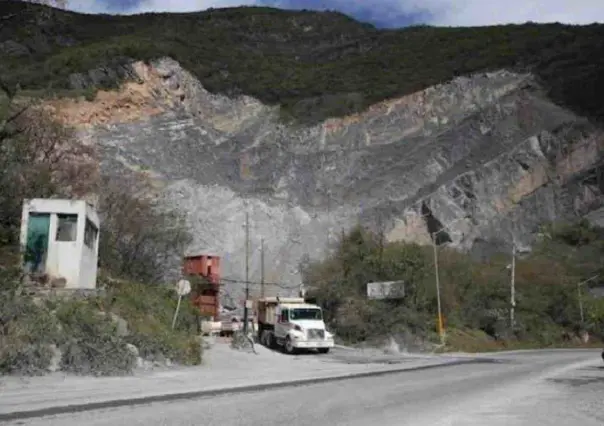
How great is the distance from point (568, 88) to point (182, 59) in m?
52.2

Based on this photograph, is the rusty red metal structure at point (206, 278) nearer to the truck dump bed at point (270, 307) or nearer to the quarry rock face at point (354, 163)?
the quarry rock face at point (354, 163)

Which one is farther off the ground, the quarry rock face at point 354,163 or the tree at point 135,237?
the quarry rock face at point 354,163

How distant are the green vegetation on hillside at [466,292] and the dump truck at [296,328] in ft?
32.1

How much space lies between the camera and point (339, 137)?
3698 inches

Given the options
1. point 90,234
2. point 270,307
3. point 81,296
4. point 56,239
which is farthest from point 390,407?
point 270,307

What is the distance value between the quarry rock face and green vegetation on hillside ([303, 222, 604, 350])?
4771 mm

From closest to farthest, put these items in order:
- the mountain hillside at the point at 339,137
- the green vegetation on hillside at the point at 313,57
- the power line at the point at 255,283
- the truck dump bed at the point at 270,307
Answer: the truck dump bed at the point at 270,307
the power line at the point at 255,283
the mountain hillside at the point at 339,137
the green vegetation on hillside at the point at 313,57

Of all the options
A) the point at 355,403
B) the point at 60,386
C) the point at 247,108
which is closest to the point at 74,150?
the point at 60,386

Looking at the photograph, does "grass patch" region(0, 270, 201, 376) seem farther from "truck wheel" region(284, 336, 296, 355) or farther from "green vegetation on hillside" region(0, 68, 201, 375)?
"truck wheel" region(284, 336, 296, 355)

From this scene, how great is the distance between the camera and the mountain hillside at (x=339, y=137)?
7488 centimetres

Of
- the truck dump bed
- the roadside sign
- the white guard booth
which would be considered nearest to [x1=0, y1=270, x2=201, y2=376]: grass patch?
the white guard booth

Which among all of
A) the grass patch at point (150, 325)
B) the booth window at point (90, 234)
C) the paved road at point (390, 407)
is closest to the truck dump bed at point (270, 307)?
the grass patch at point (150, 325)

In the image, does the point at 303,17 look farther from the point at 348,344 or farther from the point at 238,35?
the point at 348,344

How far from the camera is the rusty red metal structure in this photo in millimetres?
54312
